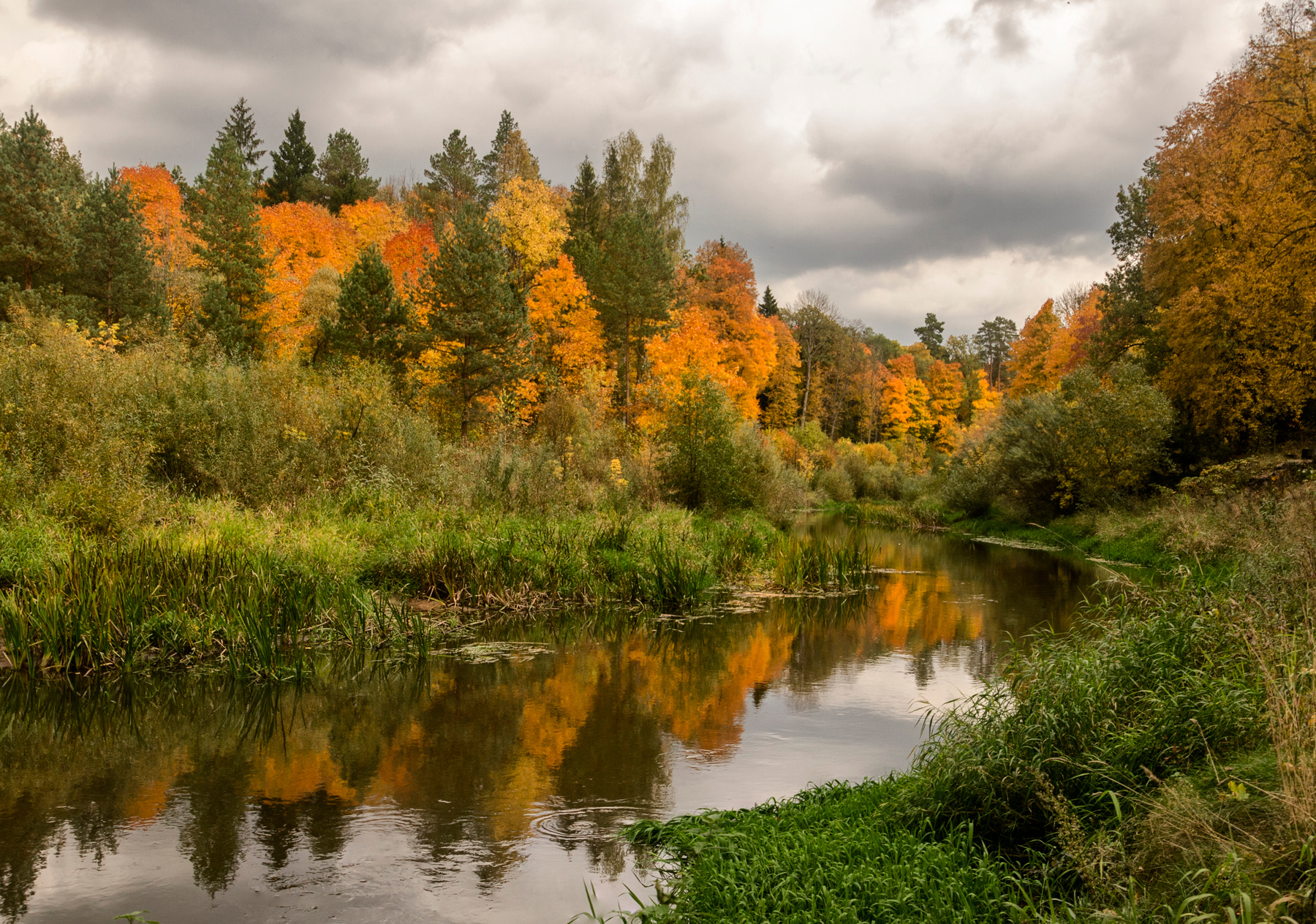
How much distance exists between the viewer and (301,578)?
1102cm

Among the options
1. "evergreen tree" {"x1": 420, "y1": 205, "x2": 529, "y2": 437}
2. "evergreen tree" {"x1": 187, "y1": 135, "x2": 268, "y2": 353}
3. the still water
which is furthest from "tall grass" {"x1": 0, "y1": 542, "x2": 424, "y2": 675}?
"evergreen tree" {"x1": 187, "y1": 135, "x2": 268, "y2": 353}

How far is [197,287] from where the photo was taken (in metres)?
32.2

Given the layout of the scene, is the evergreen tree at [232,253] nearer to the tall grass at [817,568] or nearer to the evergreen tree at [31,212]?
the evergreen tree at [31,212]

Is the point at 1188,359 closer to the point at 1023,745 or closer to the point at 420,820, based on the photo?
the point at 1023,745

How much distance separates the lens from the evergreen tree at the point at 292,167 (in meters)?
49.8

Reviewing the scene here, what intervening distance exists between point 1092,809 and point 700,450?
64.6 feet

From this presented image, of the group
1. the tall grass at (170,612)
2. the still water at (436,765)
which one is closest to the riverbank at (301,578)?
the tall grass at (170,612)

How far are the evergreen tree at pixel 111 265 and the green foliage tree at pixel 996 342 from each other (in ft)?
267

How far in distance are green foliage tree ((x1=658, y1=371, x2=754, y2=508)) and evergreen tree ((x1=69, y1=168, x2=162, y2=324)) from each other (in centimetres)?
1953

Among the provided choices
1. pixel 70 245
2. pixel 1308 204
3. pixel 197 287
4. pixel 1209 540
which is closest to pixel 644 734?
pixel 1209 540

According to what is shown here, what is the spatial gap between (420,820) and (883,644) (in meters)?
8.68

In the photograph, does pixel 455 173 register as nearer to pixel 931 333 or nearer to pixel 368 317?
pixel 368 317

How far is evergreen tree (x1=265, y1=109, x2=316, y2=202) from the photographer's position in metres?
49.8

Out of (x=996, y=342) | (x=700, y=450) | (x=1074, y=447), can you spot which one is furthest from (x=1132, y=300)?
(x=996, y=342)
